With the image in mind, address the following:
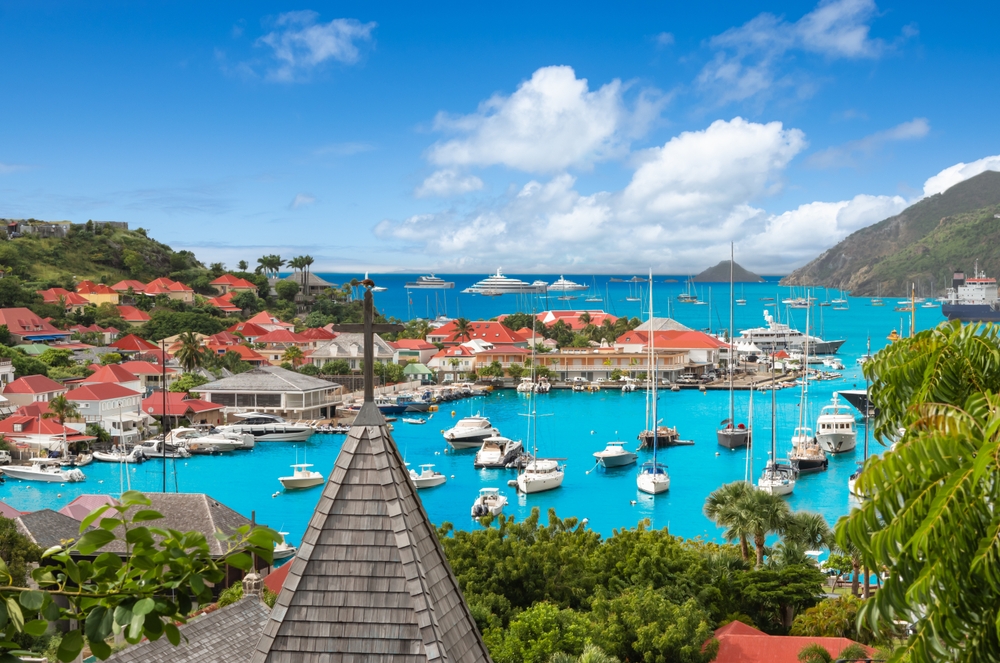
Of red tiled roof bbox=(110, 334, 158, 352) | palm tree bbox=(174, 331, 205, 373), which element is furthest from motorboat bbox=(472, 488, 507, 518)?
red tiled roof bbox=(110, 334, 158, 352)

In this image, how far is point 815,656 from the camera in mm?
15977

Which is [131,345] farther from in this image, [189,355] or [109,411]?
[109,411]

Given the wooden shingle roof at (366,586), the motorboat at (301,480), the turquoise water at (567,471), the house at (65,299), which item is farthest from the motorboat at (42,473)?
the wooden shingle roof at (366,586)

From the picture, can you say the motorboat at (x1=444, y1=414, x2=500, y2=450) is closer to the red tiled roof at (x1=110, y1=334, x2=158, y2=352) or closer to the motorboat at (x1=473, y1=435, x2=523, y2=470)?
the motorboat at (x1=473, y1=435, x2=523, y2=470)

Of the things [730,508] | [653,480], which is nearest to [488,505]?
[653,480]

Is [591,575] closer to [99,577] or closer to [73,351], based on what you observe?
[99,577]

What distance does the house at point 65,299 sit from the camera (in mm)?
87500

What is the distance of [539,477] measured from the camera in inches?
1709

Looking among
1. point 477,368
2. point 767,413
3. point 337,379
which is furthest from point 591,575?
point 477,368

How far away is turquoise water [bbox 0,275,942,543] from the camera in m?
41.0

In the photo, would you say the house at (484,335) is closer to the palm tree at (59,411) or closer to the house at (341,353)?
the house at (341,353)

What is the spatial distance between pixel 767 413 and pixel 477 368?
92.8ft

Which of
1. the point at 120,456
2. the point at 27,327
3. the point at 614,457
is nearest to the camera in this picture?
the point at 614,457

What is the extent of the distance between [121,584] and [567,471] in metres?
46.4
